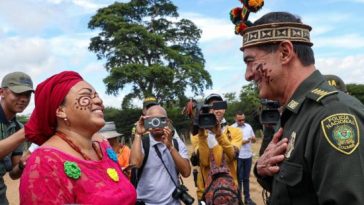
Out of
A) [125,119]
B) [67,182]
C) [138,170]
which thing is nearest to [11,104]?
[138,170]

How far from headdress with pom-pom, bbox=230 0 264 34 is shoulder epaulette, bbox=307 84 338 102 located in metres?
0.63

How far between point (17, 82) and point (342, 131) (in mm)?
3043

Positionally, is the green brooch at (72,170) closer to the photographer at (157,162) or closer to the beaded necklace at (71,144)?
the beaded necklace at (71,144)

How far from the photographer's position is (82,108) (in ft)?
8.43

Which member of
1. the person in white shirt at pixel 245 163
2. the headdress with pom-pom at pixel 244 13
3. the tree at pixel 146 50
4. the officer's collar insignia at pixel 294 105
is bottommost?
the person in white shirt at pixel 245 163

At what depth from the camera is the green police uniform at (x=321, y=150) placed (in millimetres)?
1612

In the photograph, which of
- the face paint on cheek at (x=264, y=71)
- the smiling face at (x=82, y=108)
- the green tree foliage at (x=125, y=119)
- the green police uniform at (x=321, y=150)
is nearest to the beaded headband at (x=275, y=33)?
the face paint on cheek at (x=264, y=71)

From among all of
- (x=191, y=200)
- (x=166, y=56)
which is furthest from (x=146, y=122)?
(x=166, y=56)

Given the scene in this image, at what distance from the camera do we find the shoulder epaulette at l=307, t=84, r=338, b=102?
6.09 ft

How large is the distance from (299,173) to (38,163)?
4.64 feet

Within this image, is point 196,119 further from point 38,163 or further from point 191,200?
point 38,163

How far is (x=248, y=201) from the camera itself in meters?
8.03

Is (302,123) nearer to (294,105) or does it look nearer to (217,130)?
(294,105)

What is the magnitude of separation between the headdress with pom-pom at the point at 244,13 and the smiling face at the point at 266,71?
25cm
